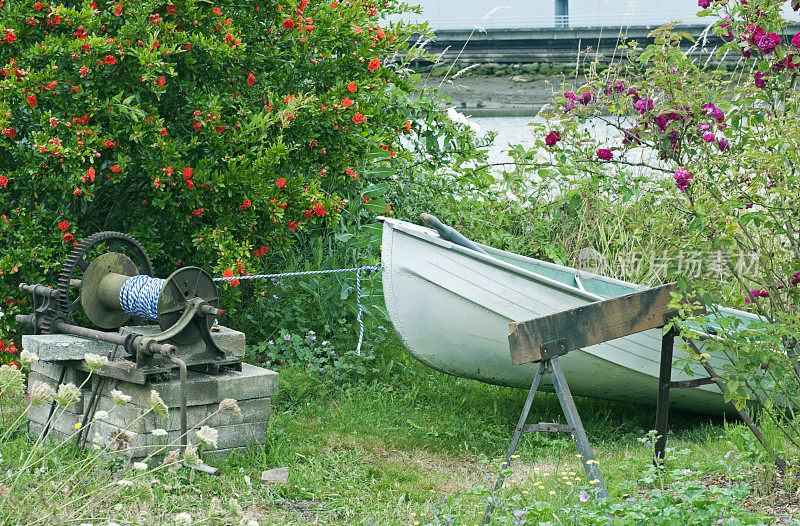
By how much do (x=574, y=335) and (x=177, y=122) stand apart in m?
2.90

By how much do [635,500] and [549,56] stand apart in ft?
84.2

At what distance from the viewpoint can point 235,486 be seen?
385 centimetres

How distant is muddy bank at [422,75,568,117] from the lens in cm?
2342

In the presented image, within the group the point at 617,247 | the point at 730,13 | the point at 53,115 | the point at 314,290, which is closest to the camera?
the point at 730,13

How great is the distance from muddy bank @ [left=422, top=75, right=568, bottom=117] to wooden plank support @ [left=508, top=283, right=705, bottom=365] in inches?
754

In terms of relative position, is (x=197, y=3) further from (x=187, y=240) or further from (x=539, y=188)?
(x=539, y=188)

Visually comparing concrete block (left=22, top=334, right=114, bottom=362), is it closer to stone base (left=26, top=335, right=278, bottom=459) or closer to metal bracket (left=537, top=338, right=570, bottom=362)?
stone base (left=26, top=335, right=278, bottom=459)

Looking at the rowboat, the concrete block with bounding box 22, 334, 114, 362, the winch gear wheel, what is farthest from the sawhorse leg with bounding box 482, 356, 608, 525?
the winch gear wheel

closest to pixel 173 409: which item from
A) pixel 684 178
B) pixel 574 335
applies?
pixel 574 335

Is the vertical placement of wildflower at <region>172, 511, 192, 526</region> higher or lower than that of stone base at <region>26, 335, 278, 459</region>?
higher

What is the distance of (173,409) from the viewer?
13.0ft

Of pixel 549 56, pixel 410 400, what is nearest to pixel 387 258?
pixel 410 400

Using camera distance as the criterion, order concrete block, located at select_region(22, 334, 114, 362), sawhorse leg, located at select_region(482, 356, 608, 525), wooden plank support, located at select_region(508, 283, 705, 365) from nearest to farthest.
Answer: sawhorse leg, located at select_region(482, 356, 608, 525), wooden plank support, located at select_region(508, 283, 705, 365), concrete block, located at select_region(22, 334, 114, 362)

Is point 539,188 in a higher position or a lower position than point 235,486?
higher
